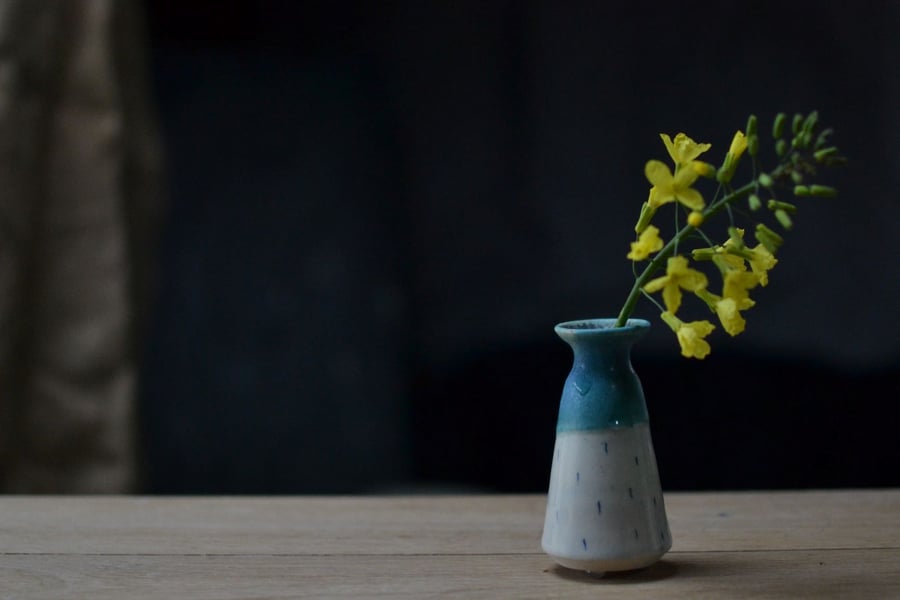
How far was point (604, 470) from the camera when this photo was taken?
66 cm

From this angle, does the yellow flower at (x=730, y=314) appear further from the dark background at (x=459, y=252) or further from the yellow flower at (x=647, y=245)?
the dark background at (x=459, y=252)

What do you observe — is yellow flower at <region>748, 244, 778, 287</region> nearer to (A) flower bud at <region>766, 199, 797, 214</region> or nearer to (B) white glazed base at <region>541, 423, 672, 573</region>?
(A) flower bud at <region>766, 199, 797, 214</region>

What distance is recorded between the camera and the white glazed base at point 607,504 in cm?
65

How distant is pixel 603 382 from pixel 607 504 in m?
0.08

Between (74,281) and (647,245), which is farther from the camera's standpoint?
(74,281)

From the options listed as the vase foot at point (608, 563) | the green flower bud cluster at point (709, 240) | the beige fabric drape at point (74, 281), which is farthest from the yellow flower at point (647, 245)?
the beige fabric drape at point (74, 281)

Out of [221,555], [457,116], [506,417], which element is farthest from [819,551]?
[457,116]

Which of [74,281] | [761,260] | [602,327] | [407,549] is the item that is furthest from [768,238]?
[74,281]

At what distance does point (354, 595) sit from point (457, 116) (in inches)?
48.5

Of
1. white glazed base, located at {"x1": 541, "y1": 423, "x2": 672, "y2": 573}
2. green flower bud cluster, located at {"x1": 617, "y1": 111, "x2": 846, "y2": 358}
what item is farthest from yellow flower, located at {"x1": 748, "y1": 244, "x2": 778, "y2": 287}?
white glazed base, located at {"x1": 541, "y1": 423, "x2": 672, "y2": 573}

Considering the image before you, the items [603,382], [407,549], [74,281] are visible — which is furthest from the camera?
[74,281]

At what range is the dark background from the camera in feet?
5.54

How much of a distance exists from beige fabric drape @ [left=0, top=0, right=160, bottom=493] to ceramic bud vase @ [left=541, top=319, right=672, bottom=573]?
934 mm

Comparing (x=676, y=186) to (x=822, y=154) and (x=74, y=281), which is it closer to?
(x=822, y=154)
